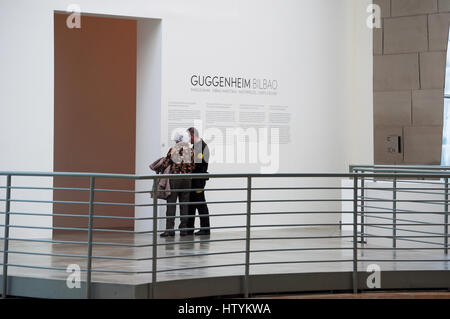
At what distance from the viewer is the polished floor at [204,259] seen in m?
7.80

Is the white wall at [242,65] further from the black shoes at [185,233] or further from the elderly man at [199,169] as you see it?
the black shoes at [185,233]

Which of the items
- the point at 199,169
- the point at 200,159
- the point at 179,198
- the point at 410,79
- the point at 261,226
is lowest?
the point at 261,226

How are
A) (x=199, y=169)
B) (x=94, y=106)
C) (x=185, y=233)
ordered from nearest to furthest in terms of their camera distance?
(x=185, y=233), (x=199, y=169), (x=94, y=106)

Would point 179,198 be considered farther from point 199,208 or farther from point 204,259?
point 204,259

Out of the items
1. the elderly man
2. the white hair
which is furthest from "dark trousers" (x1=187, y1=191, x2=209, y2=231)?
the white hair

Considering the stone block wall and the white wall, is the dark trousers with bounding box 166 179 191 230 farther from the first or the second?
the stone block wall

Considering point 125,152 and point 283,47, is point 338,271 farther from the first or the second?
point 125,152

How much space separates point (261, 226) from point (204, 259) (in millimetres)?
949

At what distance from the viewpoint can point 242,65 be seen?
12820mm

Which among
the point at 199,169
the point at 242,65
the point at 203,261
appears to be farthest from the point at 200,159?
the point at 203,261

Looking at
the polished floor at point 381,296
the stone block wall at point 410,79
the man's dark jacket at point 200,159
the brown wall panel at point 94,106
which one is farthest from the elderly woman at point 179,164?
the stone block wall at point 410,79

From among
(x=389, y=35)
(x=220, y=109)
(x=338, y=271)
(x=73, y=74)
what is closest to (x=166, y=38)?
(x=220, y=109)

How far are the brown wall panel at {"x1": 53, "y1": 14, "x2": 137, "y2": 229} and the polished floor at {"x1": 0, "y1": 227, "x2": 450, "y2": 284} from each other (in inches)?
105
